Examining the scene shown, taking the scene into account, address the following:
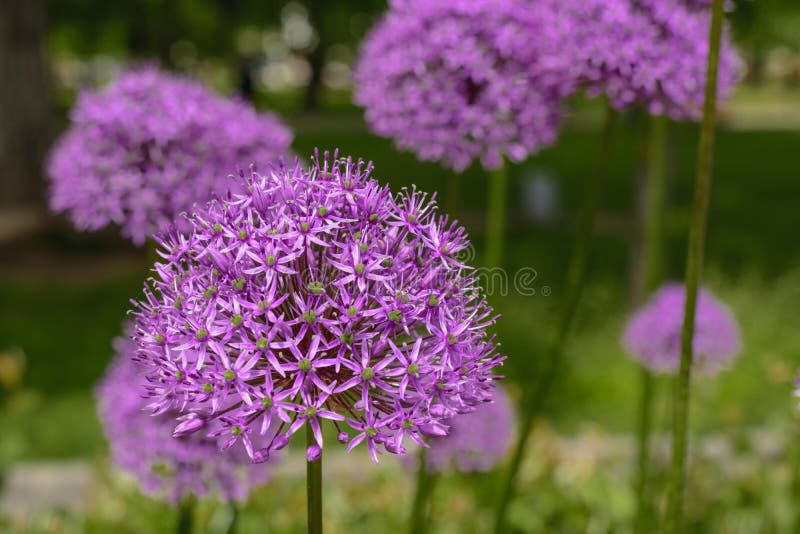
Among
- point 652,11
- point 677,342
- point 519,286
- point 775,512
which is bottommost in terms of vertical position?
point 775,512

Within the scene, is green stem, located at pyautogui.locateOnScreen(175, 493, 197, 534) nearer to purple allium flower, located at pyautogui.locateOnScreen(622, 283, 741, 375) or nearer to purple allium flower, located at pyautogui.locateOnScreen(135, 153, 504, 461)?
purple allium flower, located at pyautogui.locateOnScreen(135, 153, 504, 461)

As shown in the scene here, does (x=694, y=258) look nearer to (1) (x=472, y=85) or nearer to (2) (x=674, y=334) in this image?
(1) (x=472, y=85)

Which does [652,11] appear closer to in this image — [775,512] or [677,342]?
[677,342]

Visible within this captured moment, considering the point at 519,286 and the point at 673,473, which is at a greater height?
the point at 519,286

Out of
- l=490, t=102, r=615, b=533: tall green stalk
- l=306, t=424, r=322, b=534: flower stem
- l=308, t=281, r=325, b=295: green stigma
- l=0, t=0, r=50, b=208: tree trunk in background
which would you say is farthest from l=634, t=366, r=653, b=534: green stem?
l=0, t=0, r=50, b=208: tree trunk in background

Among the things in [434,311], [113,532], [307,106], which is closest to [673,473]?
[434,311]

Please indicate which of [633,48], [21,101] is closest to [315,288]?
[633,48]
